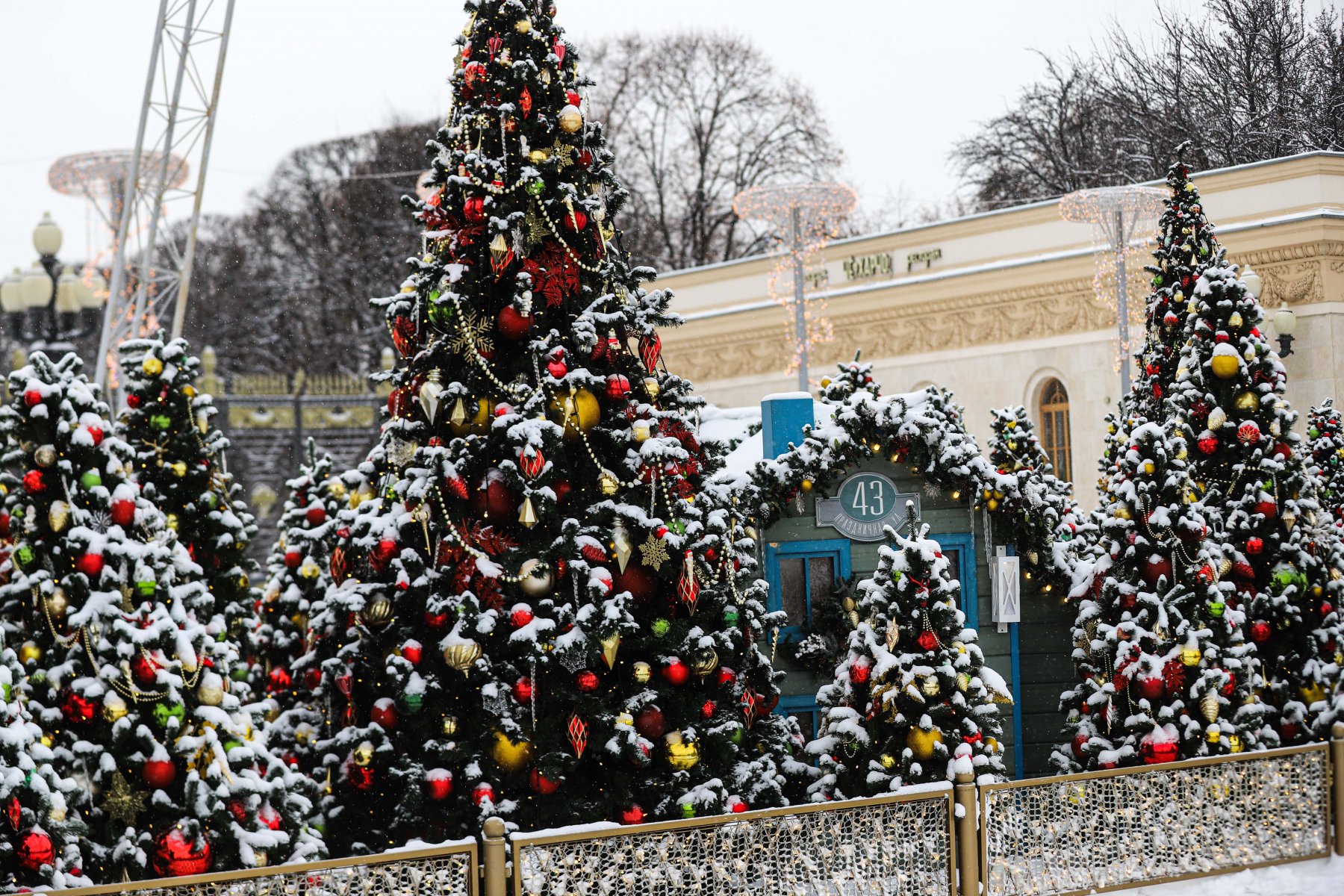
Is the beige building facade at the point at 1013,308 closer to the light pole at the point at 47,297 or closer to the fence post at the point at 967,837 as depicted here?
the fence post at the point at 967,837

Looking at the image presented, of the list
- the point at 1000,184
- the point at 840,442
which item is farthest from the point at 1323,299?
the point at 1000,184

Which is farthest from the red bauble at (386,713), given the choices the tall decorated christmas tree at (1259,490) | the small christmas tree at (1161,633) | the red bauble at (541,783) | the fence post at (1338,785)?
the tall decorated christmas tree at (1259,490)

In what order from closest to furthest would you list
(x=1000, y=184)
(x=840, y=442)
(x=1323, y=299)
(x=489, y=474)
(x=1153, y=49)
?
1. (x=489, y=474)
2. (x=840, y=442)
3. (x=1323, y=299)
4. (x=1153, y=49)
5. (x=1000, y=184)

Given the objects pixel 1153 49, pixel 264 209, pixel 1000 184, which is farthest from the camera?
pixel 264 209

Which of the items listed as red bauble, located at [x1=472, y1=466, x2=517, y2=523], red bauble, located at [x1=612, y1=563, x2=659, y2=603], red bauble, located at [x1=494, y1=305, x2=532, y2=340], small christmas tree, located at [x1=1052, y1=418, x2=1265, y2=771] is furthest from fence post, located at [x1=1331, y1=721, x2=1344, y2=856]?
red bauble, located at [x1=494, y1=305, x2=532, y2=340]

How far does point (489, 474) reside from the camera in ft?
27.7

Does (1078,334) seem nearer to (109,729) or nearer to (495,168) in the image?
(495,168)

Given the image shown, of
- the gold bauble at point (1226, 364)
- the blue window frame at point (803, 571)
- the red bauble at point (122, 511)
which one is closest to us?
the red bauble at point (122, 511)

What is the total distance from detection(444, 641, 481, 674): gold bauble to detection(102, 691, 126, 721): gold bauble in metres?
1.69

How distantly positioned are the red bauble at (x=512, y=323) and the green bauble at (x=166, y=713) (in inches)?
107

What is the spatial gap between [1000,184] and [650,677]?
1137 inches

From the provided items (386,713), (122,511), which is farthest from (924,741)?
(122,511)

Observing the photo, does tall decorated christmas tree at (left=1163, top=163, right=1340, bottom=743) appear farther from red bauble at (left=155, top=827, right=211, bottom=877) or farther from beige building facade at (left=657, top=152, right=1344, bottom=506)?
beige building facade at (left=657, top=152, right=1344, bottom=506)

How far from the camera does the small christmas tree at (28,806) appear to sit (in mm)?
6520
